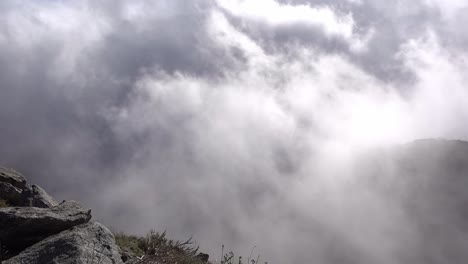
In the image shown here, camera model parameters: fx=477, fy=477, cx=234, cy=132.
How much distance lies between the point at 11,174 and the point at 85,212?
8280mm

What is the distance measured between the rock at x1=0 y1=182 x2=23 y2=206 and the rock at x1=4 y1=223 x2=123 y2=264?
5.96 m

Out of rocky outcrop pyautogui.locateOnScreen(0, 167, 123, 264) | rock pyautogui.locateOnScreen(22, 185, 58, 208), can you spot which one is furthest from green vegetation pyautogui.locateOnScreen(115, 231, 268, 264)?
rock pyautogui.locateOnScreen(22, 185, 58, 208)

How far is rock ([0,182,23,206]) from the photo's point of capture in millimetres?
13297

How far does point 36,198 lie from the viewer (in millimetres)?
11898

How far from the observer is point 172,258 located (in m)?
8.99

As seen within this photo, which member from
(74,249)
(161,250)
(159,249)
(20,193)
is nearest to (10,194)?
(20,193)

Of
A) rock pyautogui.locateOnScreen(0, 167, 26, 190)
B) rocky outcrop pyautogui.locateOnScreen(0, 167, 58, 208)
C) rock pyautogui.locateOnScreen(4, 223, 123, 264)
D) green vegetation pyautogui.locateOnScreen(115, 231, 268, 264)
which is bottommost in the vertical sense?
rock pyautogui.locateOnScreen(4, 223, 123, 264)

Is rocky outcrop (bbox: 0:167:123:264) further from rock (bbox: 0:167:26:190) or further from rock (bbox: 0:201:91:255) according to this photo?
rock (bbox: 0:167:26:190)

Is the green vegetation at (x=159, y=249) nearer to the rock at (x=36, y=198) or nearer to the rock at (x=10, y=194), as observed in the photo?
the rock at (x=36, y=198)

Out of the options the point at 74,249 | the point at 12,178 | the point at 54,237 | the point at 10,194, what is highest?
the point at 12,178

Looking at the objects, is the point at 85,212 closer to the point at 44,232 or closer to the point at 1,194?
the point at 44,232

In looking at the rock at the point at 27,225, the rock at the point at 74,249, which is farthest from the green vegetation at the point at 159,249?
the rock at the point at 27,225

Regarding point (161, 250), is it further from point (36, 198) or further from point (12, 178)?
point (12, 178)

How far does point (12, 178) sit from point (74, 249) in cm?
980
